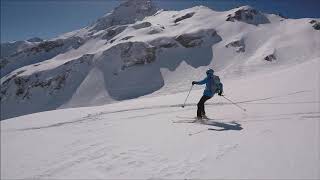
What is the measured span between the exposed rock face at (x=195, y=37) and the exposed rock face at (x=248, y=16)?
14.3 metres

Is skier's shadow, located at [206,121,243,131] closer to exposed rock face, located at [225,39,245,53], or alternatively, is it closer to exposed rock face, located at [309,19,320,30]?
exposed rock face, located at [225,39,245,53]

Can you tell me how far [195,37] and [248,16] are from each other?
27490 mm

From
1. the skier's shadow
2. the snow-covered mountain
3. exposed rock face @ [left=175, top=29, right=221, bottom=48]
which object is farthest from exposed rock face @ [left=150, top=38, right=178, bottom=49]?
the skier's shadow

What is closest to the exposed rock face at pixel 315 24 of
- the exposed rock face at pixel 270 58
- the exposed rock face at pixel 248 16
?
the exposed rock face at pixel 270 58

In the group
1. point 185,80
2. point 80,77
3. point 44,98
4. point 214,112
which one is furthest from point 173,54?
point 214,112

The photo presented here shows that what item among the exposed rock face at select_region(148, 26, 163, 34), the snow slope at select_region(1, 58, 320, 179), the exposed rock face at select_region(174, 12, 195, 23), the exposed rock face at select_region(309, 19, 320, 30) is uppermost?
the exposed rock face at select_region(174, 12, 195, 23)

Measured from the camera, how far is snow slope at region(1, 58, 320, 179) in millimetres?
7117

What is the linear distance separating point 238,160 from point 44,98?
160 metres

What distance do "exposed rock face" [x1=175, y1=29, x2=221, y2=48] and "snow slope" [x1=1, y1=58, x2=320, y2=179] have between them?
12549cm

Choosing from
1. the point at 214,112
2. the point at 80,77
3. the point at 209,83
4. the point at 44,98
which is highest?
the point at 209,83

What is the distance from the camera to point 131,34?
522 ft

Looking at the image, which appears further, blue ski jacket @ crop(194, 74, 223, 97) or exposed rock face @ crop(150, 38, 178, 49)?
exposed rock face @ crop(150, 38, 178, 49)

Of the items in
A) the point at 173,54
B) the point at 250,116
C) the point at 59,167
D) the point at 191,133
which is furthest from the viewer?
the point at 173,54

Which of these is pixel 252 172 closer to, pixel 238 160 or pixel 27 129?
pixel 238 160
